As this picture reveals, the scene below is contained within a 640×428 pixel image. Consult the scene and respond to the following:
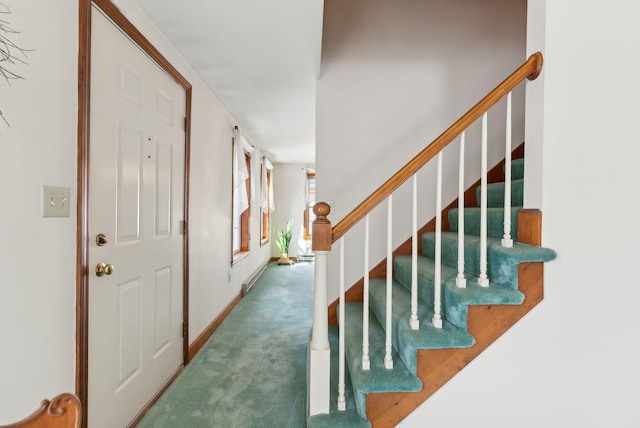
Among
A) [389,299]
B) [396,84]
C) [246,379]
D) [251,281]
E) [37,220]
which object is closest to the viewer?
[37,220]

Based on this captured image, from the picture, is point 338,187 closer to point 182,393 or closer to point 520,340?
point 520,340

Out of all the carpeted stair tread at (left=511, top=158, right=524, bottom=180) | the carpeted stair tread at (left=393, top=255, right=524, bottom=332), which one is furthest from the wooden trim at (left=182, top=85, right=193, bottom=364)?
the carpeted stair tread at (left=511, top=158, right=524, bottom=180)

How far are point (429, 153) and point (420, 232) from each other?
4.02 ft

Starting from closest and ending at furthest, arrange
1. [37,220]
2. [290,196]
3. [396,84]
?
[37,220] < [396,84] < [290,196]

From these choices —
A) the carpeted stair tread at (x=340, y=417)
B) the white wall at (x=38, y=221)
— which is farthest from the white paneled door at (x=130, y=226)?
the carpeted stair tread at (x=340, y=417)

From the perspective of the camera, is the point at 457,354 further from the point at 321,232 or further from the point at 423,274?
the point at 321,232

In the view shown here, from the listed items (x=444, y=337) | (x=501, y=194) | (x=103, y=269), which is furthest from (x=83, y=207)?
(x=501, y=194)

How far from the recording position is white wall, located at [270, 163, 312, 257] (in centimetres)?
704

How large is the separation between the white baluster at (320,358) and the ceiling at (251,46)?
1.31m

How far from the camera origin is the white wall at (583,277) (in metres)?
1.32

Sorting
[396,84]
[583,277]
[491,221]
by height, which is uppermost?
[396,84]

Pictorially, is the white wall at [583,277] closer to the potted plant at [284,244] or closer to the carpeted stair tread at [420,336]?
the carpeted stair tread at [420,336]

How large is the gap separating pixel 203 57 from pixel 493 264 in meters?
2.21

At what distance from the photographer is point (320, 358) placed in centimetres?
132
